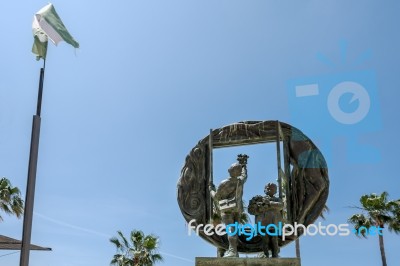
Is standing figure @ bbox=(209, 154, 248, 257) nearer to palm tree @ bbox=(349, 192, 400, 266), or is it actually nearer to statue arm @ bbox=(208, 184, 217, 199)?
statue arm @ bbox=(208, 184, 217, 199)

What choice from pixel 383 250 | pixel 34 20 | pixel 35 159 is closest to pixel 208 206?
pixel 35 159

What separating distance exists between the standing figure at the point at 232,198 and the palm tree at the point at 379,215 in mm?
14140

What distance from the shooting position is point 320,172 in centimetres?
933

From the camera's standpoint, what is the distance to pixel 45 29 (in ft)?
24.7

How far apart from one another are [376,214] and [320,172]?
1399cm

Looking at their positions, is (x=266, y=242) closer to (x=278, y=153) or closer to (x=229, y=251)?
(x=229, y=251)

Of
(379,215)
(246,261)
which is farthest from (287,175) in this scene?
(379,215)

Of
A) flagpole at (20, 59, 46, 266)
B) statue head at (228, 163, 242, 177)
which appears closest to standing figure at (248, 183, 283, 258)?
statue head at (228, 163, 242, 177)

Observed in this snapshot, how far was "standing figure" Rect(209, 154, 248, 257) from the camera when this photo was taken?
340 inches

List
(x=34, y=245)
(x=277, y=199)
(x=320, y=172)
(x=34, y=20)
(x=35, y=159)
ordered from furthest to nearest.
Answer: (x=34, y=245) < (x=320, y=172) < (x=277, y=199) < (x=34, y=20) < (x=35, y=159)

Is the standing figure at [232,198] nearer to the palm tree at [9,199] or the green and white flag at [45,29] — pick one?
the green and white flag at [45,29]

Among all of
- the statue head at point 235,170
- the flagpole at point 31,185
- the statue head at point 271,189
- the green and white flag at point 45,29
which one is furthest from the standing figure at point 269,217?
the green and white flag at point 45,29

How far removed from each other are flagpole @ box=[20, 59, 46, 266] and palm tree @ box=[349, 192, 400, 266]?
17.6 metres

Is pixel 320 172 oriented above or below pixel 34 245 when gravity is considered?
above
